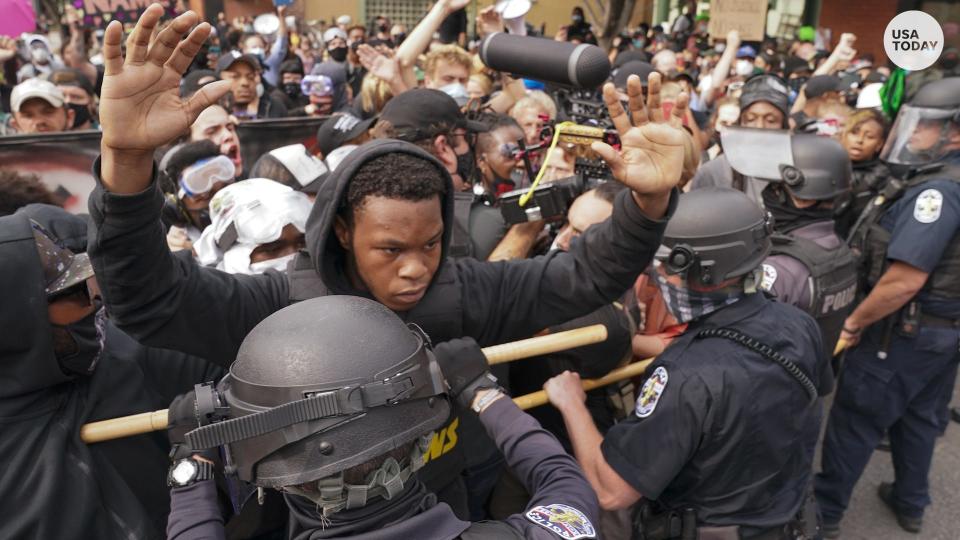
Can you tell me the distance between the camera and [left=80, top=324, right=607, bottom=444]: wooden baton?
6.14 feet

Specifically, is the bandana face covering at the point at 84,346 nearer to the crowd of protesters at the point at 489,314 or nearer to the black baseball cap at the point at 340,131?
the crowd of protesters at the point at 489,314

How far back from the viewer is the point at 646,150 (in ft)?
6.15

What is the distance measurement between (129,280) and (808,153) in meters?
3.15

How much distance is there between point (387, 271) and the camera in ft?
5.81

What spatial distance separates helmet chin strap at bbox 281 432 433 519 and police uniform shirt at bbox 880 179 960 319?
321cm

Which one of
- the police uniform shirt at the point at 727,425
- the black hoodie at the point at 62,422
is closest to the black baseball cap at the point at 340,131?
the black hoodie at the point at 62,422

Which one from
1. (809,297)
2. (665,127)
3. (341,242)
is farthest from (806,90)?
(341,242)

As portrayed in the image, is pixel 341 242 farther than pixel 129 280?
Yes

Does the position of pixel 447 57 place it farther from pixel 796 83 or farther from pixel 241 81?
pixel 796 83

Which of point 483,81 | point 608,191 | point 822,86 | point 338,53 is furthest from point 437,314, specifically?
point 338,53

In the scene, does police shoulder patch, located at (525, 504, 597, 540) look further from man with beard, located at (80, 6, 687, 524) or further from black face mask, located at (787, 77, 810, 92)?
black face mask, located at (787, 77, 810, 92)

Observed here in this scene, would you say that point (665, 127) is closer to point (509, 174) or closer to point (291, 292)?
point (291, 292)

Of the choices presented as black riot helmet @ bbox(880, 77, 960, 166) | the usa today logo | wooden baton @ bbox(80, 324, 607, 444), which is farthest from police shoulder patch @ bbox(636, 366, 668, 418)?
black riot helmet @ bbox(880, 77, 960, 166)

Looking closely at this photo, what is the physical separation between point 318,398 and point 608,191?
6.19 feet
